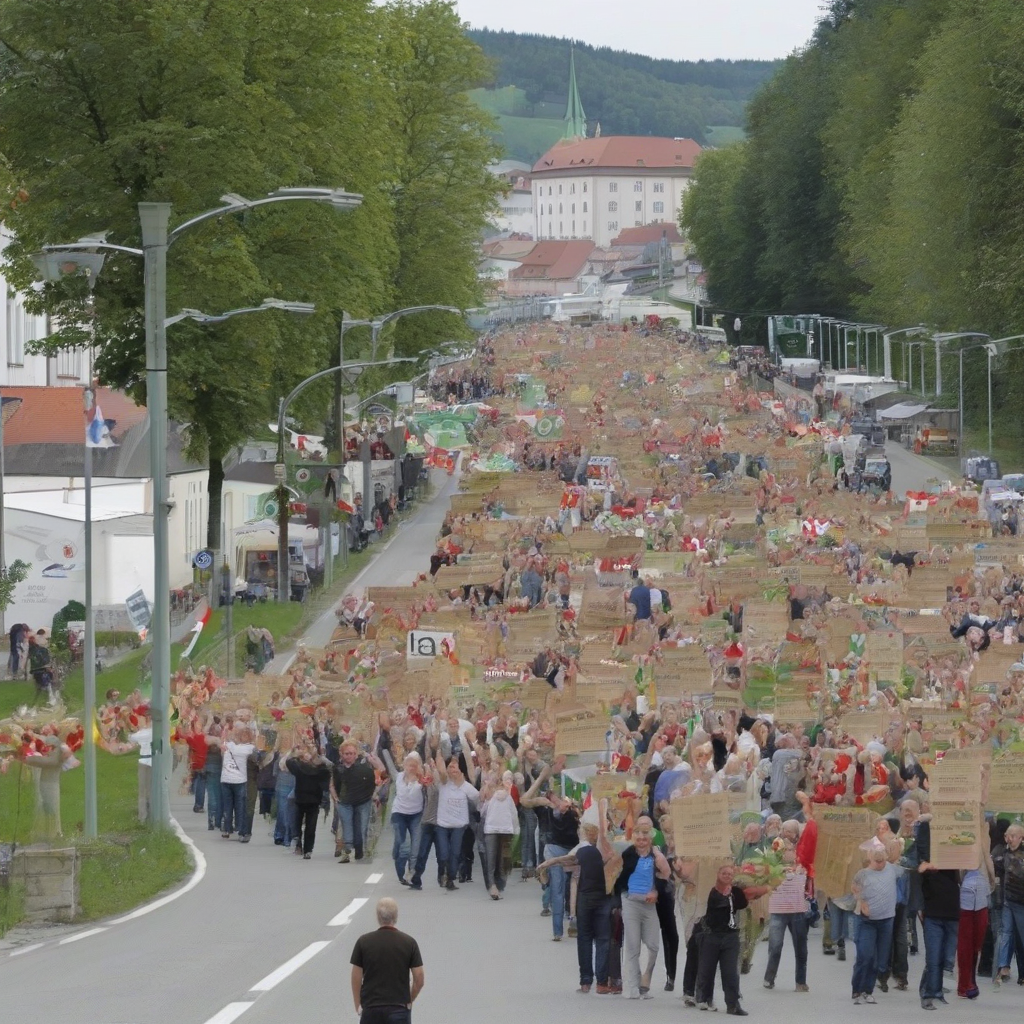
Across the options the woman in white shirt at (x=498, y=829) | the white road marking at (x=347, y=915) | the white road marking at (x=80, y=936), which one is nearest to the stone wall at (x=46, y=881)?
the white road marking at (x=80, y=936)

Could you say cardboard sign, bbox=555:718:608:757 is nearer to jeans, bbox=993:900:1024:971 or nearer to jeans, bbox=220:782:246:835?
jeans, bbox=220:782:246:835

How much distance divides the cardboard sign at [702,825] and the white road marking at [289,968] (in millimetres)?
2493

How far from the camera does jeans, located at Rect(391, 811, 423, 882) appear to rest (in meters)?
20.3

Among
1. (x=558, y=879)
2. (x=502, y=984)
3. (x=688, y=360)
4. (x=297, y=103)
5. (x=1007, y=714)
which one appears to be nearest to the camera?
(x=502, y=984)

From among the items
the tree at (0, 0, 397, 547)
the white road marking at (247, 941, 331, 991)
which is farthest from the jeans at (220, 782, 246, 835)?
the tree at (0, 0, 397, 547)

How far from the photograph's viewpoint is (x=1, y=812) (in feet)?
78.4

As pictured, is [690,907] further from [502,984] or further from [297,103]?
[297,103]

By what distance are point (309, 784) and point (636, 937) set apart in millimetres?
7225

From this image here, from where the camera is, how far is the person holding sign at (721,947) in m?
14.4

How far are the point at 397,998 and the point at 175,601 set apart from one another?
3309cm

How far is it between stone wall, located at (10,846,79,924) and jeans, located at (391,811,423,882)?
3.18 m

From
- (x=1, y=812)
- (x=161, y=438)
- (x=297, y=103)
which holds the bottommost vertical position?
(x=1, y=812)

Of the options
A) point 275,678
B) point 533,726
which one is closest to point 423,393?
point 275,678

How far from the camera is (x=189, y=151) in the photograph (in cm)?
3941
